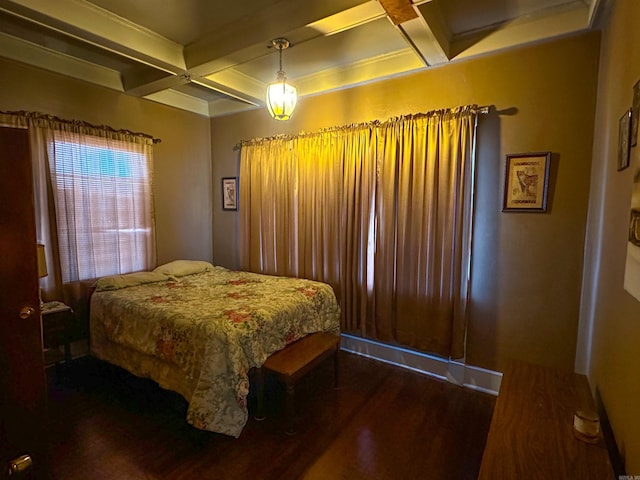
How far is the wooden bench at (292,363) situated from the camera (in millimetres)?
2117

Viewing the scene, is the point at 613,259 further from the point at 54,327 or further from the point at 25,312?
the point at 54,327

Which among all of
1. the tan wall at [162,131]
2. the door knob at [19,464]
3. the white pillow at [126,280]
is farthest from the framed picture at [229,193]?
the door knob at [19,464]

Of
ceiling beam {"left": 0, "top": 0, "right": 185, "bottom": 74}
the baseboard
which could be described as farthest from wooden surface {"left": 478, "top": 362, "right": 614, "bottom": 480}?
ceiling beam {"left": 0, "top": 0, "right": 185, "bottom": 74}

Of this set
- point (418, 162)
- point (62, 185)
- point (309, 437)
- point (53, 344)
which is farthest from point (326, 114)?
point (53, 344)

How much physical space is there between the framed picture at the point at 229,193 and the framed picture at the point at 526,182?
116 inches

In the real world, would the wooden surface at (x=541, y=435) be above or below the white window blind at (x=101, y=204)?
below

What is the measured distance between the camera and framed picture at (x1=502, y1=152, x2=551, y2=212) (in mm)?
2326

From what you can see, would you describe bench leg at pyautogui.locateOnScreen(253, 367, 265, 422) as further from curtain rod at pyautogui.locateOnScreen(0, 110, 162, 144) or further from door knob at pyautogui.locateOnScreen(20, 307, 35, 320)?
curtain rod at pyautogui.locateOnScreen(0, 110, 162, 144)

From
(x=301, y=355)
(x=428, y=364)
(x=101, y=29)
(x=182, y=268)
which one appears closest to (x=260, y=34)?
(x=101, y=29)

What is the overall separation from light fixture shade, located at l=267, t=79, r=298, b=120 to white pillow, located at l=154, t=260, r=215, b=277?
1.97m

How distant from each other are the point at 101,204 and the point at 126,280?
820mm

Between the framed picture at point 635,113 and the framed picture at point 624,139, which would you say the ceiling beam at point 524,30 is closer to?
the framed picture at point 624,139

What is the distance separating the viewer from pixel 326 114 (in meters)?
3.33

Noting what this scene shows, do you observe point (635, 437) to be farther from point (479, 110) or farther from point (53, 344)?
point (53, 344)
